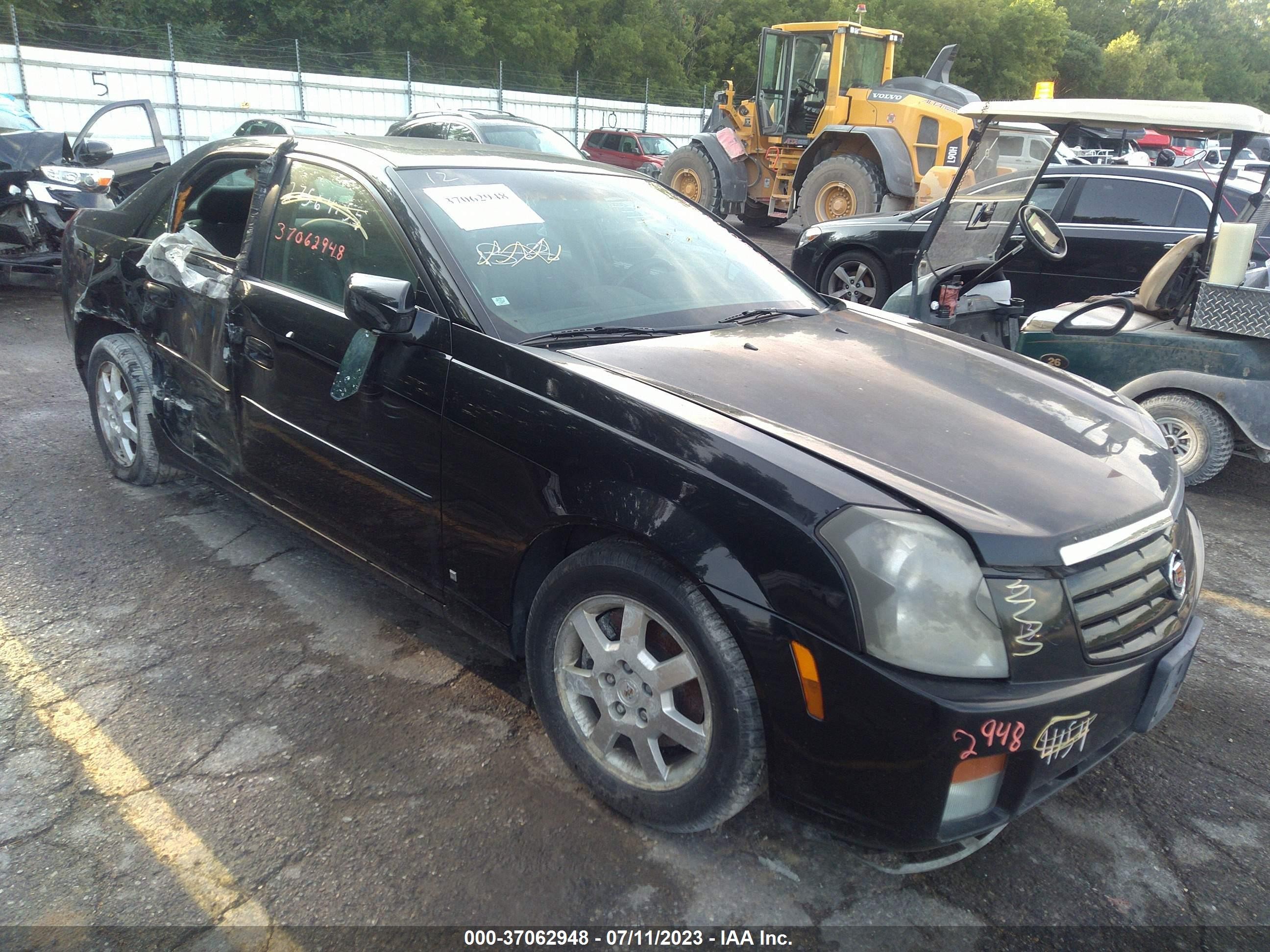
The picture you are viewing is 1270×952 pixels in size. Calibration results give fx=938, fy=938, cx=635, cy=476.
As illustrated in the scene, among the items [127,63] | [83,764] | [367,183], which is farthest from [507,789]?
[127,63]

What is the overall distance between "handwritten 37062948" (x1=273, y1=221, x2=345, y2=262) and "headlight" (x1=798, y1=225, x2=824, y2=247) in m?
6.53

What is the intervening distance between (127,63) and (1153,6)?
256 feet

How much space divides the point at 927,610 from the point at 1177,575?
0.88 m

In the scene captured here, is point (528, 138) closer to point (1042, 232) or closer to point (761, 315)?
point (1042, 232)

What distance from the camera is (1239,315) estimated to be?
15.8 ft

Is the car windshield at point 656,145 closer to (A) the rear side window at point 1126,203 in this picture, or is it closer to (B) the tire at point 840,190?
(B) the tire at point 840,190

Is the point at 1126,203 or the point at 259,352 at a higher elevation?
the point at 1126,203

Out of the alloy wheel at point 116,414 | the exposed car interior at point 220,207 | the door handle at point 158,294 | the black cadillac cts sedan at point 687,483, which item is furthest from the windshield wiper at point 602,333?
the alloy wheel at point 116,414

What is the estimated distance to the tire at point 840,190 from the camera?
12.8 m

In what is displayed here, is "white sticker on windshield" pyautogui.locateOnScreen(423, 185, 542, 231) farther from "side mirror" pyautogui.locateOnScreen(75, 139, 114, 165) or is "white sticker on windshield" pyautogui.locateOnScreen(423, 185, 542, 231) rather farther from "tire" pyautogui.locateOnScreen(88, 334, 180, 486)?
"side mirror" pyautogui.locateOnScreen(75, 139, 114, 165)

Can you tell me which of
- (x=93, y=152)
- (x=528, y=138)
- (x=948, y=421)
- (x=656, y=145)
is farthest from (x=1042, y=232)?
(x=656, y=145)

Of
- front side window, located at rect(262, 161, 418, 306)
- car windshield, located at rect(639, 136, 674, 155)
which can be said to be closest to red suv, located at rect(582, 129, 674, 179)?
car windshield, located at rect(639, 136, 674, 155)

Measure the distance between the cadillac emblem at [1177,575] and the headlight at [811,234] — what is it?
705 cm

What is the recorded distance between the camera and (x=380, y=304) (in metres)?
2.72
